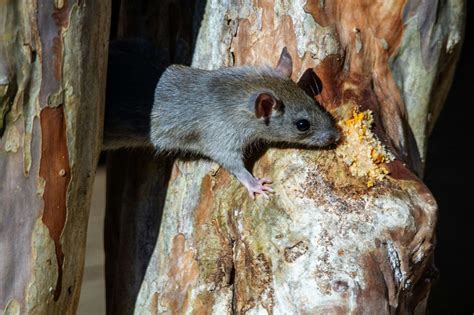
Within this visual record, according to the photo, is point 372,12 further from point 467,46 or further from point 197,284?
point 467,46

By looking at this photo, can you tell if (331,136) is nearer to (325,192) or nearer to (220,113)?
(325,192)

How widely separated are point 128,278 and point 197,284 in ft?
1.84

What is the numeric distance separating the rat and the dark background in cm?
313

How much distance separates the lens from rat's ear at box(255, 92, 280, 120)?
4793 mm

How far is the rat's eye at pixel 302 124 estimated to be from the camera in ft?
15.4

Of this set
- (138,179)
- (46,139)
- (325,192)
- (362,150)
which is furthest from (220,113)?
(46,139)

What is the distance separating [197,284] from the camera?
456cm

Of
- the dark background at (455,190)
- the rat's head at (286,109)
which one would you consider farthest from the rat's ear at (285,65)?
the dark background at (455,190)

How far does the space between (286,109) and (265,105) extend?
120 millimetres

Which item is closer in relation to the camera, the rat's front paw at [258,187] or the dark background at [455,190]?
the rat's front paw at [258,187]

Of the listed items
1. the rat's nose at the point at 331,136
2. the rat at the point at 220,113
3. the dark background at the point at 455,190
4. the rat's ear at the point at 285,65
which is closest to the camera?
the rat's nose at the point at 331,136

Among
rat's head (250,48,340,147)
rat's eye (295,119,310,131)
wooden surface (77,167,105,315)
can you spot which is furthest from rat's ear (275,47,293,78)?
wooden surface (77,167,105,315)

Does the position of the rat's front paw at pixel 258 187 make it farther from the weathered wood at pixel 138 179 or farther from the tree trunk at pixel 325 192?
the weathered wood at pixel 138 179

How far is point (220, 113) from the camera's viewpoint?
4.95 m
